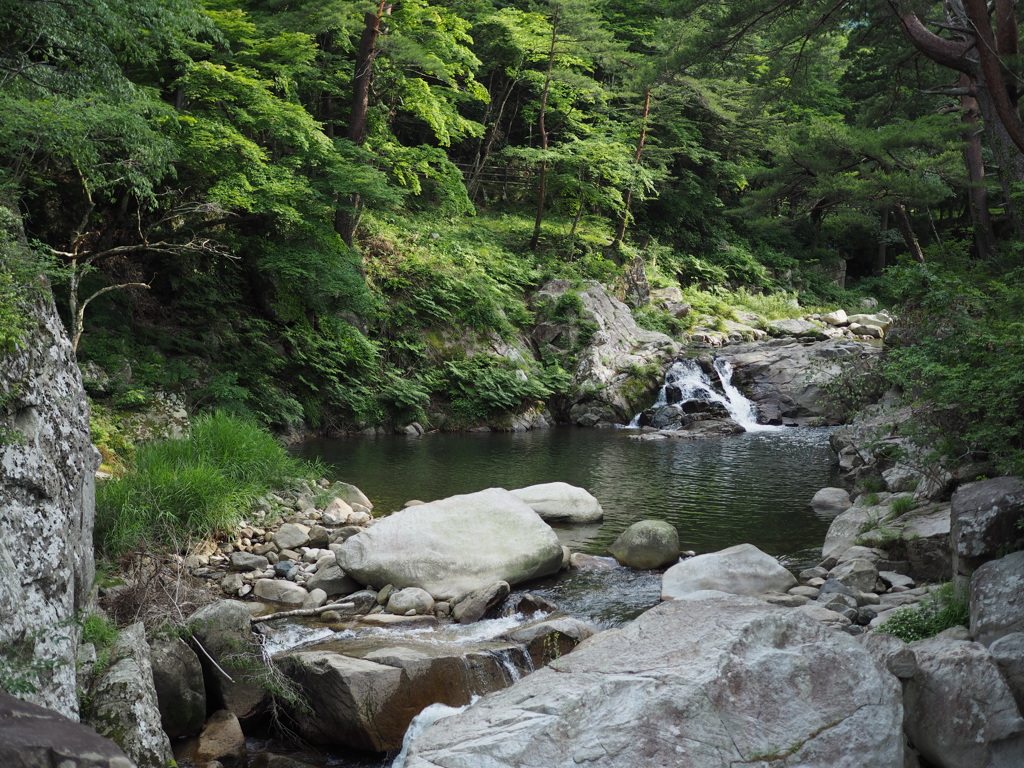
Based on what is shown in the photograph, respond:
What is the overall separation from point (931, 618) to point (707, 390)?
47.1ft

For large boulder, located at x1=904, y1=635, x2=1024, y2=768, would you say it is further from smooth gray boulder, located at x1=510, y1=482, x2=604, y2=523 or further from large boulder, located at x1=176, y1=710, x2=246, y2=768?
smooth gray boulder, located at x1=510, y1=482, x2=604, y2=523

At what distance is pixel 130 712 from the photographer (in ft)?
12.9

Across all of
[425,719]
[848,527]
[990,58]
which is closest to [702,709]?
[425,719]

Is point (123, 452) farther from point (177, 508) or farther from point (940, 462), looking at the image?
point (940, 462)

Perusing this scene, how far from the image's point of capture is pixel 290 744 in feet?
15.4

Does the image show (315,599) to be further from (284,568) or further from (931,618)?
(931,618)

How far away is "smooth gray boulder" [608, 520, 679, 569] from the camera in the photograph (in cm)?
760

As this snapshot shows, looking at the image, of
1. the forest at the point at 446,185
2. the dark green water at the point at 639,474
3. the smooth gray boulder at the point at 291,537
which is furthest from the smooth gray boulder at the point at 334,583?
the forest at the point at 446,185

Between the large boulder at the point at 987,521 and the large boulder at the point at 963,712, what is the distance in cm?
96

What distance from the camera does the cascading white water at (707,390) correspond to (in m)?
18.5

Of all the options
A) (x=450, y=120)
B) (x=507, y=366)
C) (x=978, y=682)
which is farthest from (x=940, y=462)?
(x=450, y=120)

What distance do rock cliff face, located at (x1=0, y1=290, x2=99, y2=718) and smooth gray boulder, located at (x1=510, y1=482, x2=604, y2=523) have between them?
211 inches

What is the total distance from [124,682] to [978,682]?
14.1 feet

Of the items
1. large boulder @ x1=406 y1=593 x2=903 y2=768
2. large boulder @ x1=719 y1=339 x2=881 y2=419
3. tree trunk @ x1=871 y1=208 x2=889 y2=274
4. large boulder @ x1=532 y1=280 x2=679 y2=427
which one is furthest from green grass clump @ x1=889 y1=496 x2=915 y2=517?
tree trunk @ x1=871 y1=208 x2=889 y2=274
